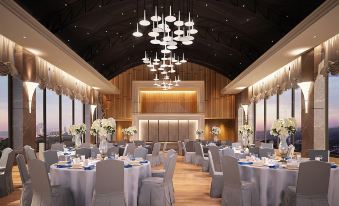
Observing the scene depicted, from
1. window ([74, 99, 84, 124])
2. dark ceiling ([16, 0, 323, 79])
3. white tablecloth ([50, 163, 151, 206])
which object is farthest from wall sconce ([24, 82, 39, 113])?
window ([74, 99, 84, 124])

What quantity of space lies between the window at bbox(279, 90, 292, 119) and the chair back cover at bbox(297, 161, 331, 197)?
8788 mm

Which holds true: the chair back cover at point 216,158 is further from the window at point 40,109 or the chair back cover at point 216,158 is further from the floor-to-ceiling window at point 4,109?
the window at point 40,109

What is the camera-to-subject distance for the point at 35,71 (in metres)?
11.1

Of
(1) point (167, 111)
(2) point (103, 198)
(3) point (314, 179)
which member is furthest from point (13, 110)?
(1) point (167, 111)

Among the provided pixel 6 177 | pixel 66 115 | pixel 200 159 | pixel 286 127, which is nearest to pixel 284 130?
pixel 286 127

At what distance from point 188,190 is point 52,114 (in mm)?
8364

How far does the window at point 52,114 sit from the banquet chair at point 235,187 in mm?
9776

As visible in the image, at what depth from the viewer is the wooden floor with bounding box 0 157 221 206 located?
7.23 meters

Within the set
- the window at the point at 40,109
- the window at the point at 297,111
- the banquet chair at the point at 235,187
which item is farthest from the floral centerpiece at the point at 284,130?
the window at the point at 40,109

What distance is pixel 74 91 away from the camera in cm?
1578

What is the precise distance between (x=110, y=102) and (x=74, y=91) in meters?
6.37

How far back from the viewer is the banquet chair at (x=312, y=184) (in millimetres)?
5109

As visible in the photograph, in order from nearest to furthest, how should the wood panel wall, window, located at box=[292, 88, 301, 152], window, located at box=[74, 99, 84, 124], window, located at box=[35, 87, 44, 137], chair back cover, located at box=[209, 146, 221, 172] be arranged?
chair back cover, located at box=[209, 146, 221, 172]
window, located at box=[292, 88, 301, 152]
window, located at box=[35, 87, 44, 137]
window, located at box=[74, 99, 84, 124]
the wood panel wall

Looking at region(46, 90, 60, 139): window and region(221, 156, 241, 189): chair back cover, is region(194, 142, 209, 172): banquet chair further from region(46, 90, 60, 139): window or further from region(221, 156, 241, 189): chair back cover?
region(221, 156, 241, 189): chair back cover
